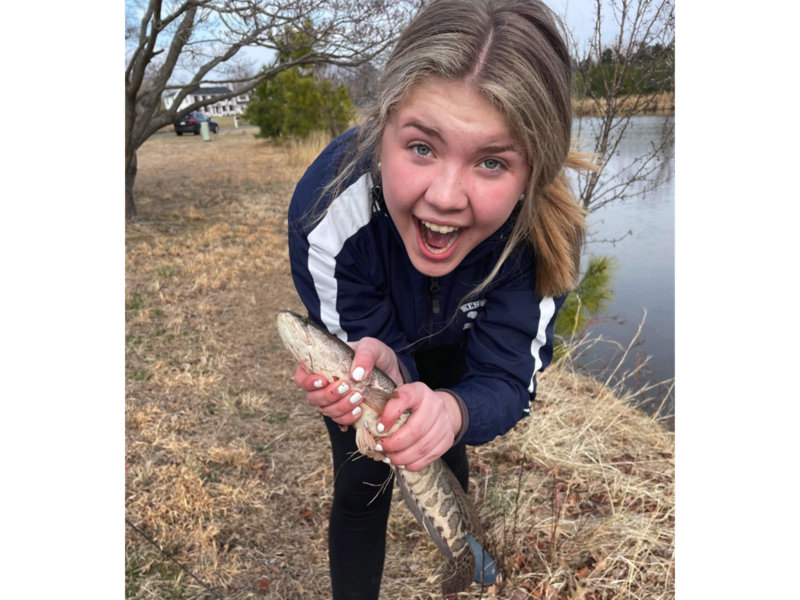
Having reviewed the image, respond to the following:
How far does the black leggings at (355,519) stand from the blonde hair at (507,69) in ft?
2.35

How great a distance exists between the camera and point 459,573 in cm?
194

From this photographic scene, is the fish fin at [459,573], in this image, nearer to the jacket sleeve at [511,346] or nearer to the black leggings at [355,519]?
the black leggings at [355,519]

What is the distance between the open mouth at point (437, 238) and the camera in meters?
1.60

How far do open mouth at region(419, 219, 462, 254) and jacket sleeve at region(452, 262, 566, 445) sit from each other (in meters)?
0.35

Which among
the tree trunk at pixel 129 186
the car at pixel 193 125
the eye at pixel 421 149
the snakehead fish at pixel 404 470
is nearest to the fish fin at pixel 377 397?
the snakehead fish at pixel 404 470

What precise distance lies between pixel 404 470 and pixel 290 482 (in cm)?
170

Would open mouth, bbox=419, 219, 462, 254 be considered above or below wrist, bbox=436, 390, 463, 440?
above

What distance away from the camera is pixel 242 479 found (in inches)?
125

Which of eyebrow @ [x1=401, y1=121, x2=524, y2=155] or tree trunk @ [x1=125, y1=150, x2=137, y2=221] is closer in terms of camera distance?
eyebrow @ [x1=401, y1=121, x2=524, y2=155]

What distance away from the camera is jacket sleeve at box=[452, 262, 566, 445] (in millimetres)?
1819

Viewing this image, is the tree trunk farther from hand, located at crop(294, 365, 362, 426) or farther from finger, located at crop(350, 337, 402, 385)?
hand, located at crop(294, 365, 362, 426)

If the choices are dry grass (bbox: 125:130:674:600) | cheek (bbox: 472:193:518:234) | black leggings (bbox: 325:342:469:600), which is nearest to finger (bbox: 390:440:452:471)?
black leggings (bbox: 325:342:469:600)

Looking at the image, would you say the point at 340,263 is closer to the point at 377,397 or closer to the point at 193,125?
the point at 377,397

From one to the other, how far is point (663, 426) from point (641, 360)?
78cm
